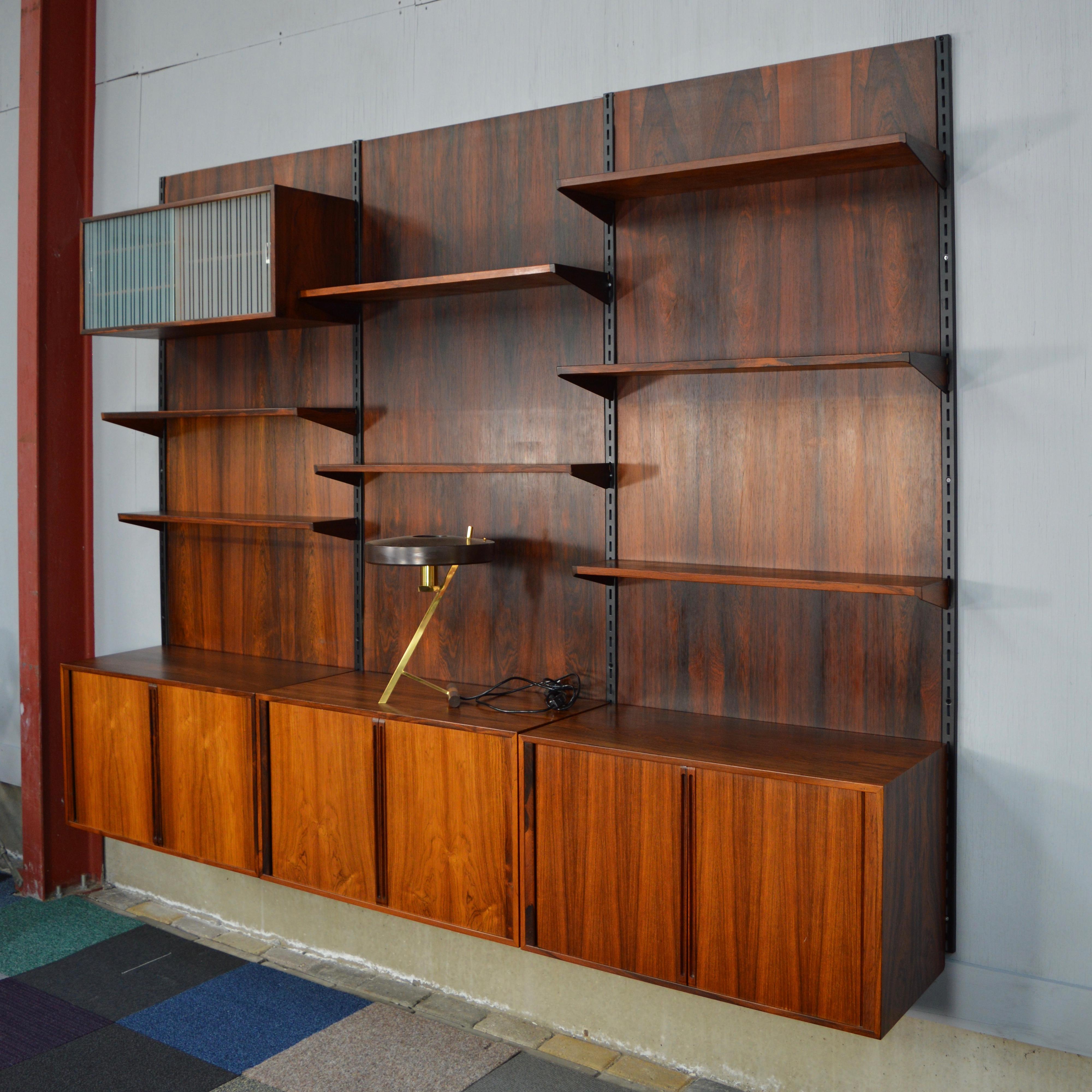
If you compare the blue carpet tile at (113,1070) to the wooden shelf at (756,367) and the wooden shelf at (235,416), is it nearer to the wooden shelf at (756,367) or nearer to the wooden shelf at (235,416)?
the wooden shelf at (235,416)

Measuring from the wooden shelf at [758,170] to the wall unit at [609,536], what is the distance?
1cm

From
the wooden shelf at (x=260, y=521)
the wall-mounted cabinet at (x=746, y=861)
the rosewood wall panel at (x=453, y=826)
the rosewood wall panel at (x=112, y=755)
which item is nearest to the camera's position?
the wall-mounted cabinet at (x=746, y=861)

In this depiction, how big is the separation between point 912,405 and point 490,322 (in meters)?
1.22

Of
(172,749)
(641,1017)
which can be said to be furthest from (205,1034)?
(641,1017)

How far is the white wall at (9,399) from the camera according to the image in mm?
4188

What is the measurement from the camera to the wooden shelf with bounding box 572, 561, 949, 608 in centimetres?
231

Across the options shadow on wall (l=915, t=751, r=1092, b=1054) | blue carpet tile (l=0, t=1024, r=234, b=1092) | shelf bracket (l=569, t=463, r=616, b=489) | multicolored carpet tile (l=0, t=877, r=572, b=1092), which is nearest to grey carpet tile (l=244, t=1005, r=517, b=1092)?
multicolored carpet tile (l=0, t=877, r=572, b=1092)

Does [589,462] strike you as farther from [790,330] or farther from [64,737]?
[64,737]

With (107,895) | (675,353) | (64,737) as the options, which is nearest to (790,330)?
(675,353)

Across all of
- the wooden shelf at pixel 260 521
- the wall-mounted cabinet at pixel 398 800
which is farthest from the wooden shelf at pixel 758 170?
the wall-mounted cabinet at pixel 398 800

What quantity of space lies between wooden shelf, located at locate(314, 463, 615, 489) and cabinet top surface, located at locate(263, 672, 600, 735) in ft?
2.04

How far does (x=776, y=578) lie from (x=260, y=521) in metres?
1.62

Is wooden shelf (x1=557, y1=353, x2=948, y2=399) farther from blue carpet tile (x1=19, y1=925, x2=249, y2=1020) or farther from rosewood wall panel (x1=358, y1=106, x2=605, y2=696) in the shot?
blue carpet tile (x1=19, y1=925, x2=249, y2=1020)

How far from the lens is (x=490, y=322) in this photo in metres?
3.10
